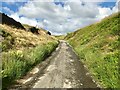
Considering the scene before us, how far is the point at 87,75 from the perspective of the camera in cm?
1720

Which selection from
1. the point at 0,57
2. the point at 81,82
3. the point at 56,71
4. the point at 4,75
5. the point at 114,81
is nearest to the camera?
the point at 114,81

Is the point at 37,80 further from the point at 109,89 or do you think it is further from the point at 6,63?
the point at 109,89

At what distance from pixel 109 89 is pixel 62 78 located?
3.74 metres

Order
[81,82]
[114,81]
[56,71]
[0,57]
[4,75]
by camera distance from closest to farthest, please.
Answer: [114,81], [4,75], [81,82], [0,57], [56,71]

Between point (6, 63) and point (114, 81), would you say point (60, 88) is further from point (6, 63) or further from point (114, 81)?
point (6, 63)

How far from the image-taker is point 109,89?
1255 centimetres

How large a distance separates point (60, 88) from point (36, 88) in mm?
1187

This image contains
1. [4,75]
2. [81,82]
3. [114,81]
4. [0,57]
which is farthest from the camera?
[0,57]

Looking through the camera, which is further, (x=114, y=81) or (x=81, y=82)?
(x=81, y=82)

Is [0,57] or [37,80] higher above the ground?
[0,57]

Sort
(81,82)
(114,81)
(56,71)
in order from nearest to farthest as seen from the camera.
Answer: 1. (114,81)
2. (81,82)
3. (56,71)

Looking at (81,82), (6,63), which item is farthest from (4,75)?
(81,82)

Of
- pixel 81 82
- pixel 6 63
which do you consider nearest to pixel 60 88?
pixel 81 82

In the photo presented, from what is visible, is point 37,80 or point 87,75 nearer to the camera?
point 37,80
